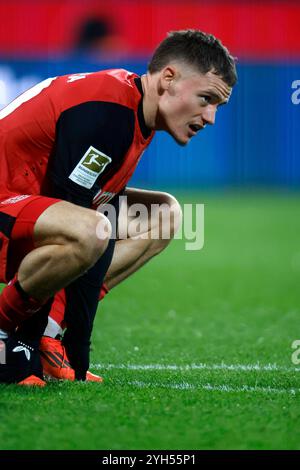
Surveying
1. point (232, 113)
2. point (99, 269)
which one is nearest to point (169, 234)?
point (99, 269)

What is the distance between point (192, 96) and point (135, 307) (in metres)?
2.60

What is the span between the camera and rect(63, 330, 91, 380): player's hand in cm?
388

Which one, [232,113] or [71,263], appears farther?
[232,113]

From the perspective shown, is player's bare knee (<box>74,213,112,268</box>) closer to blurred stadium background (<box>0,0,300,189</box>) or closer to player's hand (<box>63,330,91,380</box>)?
player's hand (<box>63,330,91,380</box>)

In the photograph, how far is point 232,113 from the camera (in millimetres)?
15500

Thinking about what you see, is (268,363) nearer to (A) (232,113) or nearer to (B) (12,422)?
(B) (12,422)

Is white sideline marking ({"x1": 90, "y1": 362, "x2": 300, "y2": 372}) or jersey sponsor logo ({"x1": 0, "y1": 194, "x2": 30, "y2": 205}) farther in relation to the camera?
white sideline marking ({"x1": 90, "y1": 362, "x2": 300, "y2": 372})

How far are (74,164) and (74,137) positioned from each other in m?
0.10

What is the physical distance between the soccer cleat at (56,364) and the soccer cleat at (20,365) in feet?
0.41

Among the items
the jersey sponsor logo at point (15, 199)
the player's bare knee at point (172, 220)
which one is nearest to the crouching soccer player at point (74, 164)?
the jersey sponsor logo at point (15, 199)

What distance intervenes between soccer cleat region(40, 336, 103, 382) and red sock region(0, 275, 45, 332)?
0.83 ft

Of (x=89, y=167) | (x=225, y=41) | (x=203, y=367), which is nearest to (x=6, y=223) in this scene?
(x=89, y=167)

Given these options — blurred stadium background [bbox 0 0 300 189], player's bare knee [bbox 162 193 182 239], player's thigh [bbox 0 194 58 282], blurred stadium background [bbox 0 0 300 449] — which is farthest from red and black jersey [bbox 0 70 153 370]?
blurred stadium background [bbox 0 0 300 189]

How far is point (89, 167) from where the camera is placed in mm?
3553
